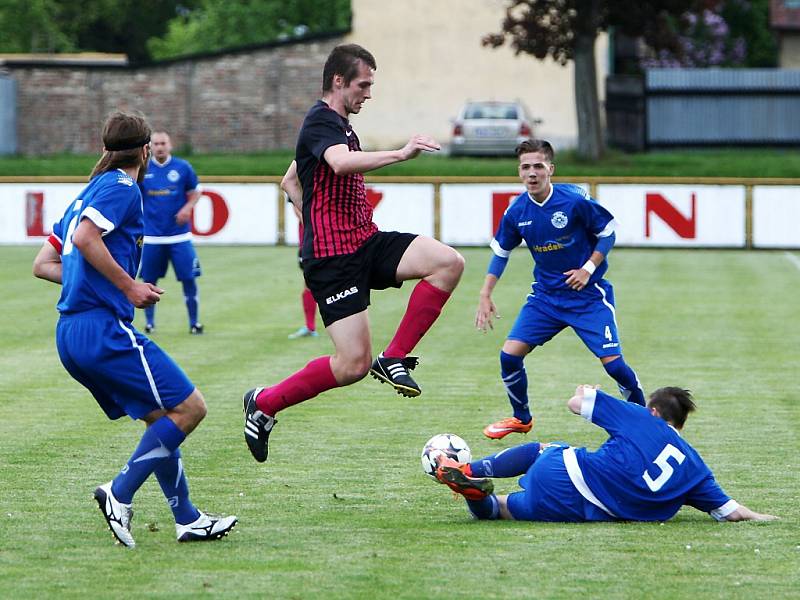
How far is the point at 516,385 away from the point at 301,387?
2.67 metres

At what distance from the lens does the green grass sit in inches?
1379

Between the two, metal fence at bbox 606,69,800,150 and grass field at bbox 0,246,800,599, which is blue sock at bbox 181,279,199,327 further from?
metal fence at bbox 606,69,800,150

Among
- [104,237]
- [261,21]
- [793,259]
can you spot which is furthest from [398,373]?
[261,21]

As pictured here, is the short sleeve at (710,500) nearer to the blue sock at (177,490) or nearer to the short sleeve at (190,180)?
the blue sock at (177,490)

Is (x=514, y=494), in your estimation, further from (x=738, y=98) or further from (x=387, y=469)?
(x=738, y=98)

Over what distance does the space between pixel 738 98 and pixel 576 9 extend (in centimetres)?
743

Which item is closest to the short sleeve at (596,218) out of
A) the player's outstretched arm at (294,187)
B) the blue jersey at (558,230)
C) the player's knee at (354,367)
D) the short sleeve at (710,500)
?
the blue jersey at (558,230)

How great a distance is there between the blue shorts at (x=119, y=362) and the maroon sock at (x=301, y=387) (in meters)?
1.09

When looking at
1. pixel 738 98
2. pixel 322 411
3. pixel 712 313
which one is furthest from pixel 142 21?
pixel 322 411

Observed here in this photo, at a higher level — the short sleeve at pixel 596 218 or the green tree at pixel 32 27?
the green tree at pixel 32 27

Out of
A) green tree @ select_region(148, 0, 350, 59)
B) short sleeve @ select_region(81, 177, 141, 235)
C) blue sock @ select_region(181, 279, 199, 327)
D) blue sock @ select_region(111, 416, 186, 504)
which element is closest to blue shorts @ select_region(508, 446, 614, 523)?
blue sock @ select_region(111, 416, 186, 504)

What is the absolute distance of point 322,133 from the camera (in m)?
7.61

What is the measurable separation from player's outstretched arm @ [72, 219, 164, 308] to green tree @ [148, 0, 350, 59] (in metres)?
58.3

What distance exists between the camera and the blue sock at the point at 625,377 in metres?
9.91
